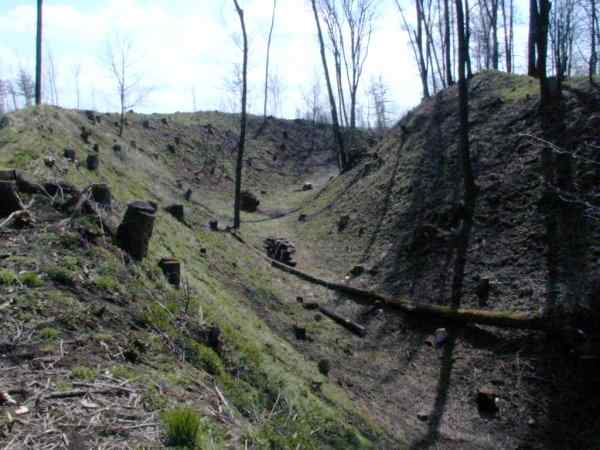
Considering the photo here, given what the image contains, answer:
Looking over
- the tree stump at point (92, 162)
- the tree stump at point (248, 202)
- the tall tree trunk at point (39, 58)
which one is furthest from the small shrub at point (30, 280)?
the tall tree trunk at point (39, 58)

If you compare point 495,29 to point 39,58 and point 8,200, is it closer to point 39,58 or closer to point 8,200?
point 39,58

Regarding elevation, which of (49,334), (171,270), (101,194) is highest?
(101,194)

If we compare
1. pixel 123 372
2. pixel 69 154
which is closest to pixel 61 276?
pixel 123 372

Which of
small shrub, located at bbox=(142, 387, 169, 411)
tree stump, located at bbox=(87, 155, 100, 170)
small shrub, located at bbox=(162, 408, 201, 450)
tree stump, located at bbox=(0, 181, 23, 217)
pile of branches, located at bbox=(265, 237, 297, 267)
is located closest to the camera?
small shrub, located at bbox=(162, 408, 201, 450)

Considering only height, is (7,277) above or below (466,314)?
above

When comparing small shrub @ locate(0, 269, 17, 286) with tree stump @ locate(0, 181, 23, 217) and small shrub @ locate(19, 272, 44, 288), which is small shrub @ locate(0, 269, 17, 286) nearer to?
small shrub @ locate(19, 272, 44, 288)

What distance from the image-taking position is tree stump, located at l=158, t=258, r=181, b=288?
7244 mm

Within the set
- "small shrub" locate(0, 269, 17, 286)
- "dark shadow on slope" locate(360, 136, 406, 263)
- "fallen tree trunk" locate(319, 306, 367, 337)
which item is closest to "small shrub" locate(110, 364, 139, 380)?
"small shrub" locate(0, 269, 17, 286)

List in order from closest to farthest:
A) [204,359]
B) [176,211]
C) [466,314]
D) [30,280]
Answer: [30,280]
[204,359]
[466,314]
[176,211]

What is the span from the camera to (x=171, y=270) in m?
7.30

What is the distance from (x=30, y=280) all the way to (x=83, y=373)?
1711 mm

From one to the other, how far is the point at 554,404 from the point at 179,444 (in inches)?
288

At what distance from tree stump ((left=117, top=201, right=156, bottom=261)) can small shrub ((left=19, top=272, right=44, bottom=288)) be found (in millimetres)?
1724

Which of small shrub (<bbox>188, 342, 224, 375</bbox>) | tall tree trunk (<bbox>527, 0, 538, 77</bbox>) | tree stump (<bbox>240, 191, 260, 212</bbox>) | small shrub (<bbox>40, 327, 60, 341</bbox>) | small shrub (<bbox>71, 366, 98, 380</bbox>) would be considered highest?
tall tree trunk (<bbox>527, 0, 538, 77</bbox>)
